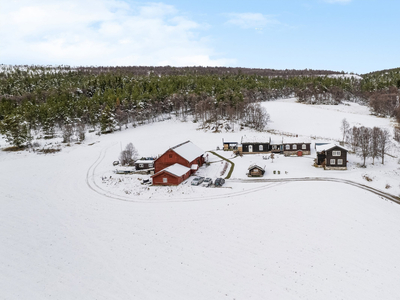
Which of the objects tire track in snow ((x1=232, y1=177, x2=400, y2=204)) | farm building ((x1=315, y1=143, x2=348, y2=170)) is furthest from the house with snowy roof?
farm building ((x1=315, y1=143, x2=348, y2=170))

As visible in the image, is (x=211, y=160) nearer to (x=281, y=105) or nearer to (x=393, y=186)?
(x=393, y=186)

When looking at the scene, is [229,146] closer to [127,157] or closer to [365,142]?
[127,157]

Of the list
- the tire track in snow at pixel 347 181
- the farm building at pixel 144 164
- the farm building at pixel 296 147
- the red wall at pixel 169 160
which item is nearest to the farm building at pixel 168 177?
the red wall at pixel 169 160

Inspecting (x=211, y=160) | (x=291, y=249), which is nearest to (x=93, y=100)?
(x=211, y=160)

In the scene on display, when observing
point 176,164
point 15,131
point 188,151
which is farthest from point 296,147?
point 15,131

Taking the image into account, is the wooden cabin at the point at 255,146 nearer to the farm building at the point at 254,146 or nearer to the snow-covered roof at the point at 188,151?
the farm building at the point at 254,146

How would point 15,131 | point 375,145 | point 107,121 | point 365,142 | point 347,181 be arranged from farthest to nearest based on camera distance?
point 107,121 → point 15,131 → point 365,142 → point 375,145 → point 347,181
